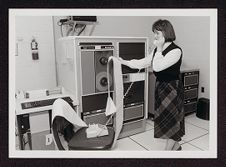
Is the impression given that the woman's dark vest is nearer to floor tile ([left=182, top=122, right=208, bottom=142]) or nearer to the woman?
the woman

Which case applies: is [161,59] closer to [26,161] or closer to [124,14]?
[124,14]

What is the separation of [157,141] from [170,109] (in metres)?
0.21

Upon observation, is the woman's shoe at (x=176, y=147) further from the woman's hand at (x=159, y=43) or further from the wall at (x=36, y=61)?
the wall at (x=36, y=61)

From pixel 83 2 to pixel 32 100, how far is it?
608 millimetres

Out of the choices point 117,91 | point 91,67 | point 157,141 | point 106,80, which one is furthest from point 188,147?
point 91,67

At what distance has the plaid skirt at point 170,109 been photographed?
1.12 meters

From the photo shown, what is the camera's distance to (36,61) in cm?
129

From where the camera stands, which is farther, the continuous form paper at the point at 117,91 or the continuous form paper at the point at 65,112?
the continuous form paper at the point at 117,91

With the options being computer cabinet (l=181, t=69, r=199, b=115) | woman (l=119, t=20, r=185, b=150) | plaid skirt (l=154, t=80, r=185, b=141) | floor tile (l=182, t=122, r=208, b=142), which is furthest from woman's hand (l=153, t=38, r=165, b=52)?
floor tile (l=182, t=122, r=208, b=142)

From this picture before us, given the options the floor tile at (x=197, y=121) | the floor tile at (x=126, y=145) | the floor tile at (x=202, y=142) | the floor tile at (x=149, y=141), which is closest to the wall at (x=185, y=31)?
the floor tile at (x=197, y=121)

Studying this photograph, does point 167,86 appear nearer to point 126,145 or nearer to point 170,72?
point 170,72

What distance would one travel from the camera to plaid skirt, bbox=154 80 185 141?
1121mm
